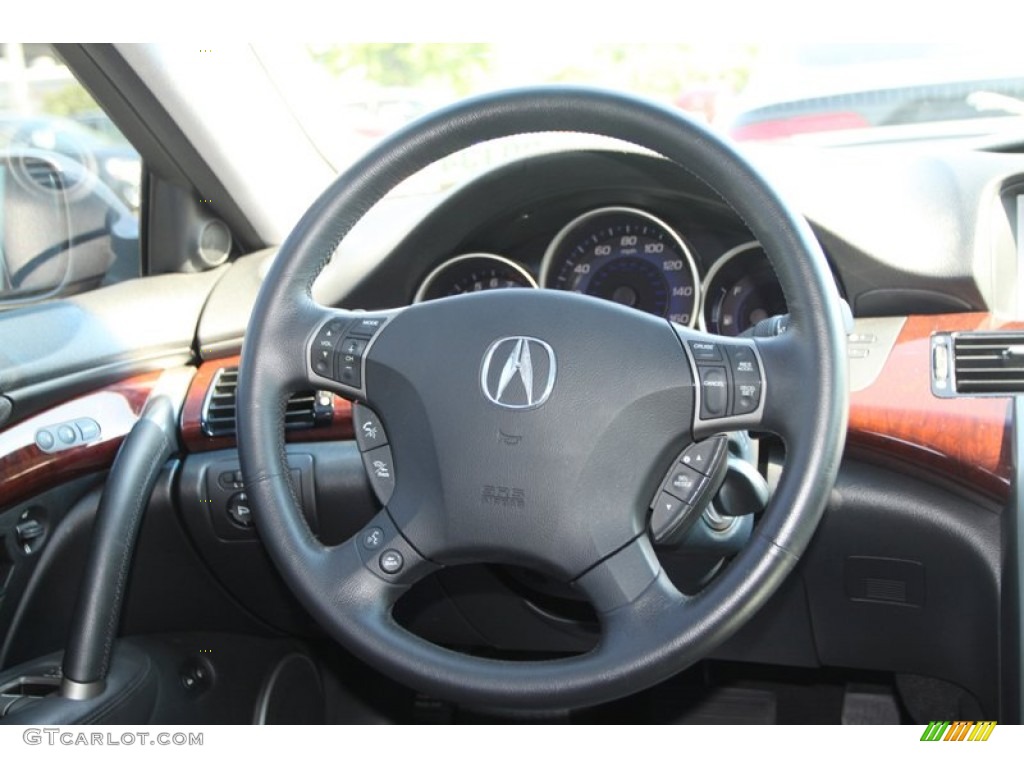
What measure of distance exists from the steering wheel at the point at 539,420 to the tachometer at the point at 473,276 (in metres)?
0.58

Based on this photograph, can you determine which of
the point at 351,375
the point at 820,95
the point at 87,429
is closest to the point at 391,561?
the point at 351,375

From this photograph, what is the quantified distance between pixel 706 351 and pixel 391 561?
1.43 ft

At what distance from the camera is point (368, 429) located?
4.68 feet

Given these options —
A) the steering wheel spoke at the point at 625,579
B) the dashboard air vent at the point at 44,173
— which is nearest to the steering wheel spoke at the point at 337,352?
the steering wheel spoke at the point at 625,579

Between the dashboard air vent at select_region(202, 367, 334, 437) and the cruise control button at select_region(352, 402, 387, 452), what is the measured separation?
1.51 ft

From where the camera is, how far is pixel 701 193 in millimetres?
1774

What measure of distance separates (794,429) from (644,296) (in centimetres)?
70

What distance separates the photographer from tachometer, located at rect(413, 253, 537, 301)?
6.46 ft

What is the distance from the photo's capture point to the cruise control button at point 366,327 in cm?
140

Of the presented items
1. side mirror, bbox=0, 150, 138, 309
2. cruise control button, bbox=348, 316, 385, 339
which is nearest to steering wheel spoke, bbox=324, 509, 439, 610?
cruise control button, bbox=348, 316, 385, 339

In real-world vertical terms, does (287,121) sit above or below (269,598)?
above
